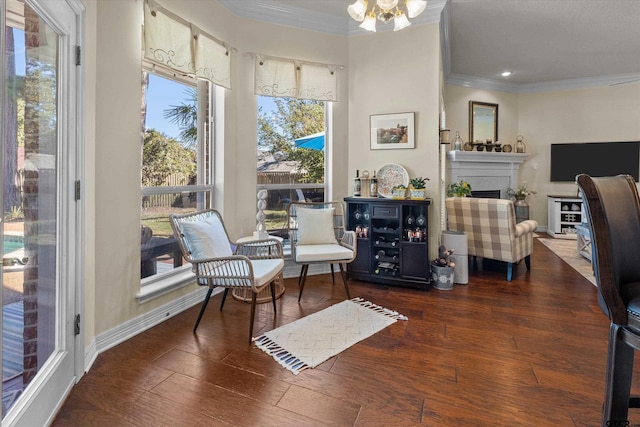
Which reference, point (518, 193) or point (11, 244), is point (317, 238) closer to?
point (11, 244)

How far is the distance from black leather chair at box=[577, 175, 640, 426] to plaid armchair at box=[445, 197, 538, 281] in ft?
8.85

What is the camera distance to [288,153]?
4.06 meters

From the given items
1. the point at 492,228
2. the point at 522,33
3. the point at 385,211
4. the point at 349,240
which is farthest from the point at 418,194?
the point at 522,33

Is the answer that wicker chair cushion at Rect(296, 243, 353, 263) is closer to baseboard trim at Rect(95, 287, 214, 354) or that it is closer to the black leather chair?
baseboard trim at Rect(95, 287, 214, 354)

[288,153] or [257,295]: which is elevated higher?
[288,153]

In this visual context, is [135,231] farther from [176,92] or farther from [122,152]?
[176,92]

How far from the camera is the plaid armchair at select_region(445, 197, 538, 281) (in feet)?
13.0

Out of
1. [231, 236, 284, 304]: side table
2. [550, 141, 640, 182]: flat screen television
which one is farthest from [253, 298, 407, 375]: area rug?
[550, 141, 640, 182]: flat screen television

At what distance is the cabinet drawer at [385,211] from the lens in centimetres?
373

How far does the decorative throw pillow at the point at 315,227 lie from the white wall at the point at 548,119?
4.27 m

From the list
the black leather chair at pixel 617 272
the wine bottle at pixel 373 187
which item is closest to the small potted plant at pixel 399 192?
the wine bottle at pixel 373 187

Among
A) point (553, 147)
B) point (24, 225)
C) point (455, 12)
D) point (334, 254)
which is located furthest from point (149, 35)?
point (553, 147)

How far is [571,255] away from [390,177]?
3.40m

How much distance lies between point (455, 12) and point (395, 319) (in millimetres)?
3652
